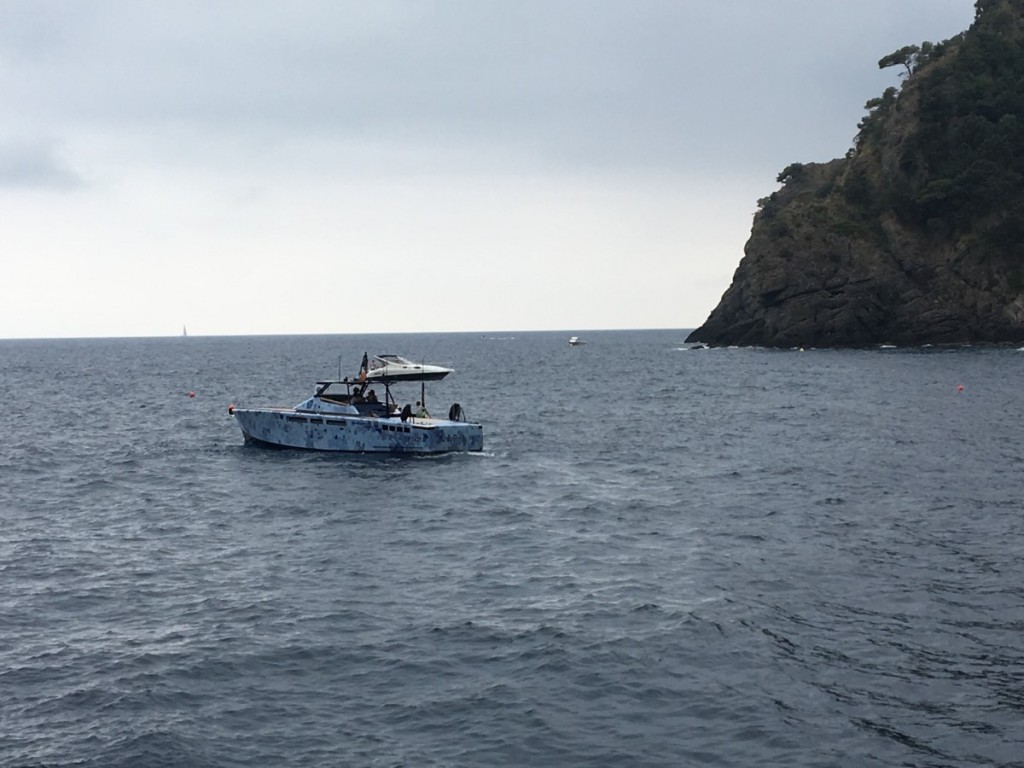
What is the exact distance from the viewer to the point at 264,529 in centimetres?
3272

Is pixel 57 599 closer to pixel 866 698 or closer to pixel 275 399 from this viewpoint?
pixel 866 698

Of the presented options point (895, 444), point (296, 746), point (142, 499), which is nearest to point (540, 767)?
point (296, 746)

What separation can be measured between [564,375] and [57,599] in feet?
324

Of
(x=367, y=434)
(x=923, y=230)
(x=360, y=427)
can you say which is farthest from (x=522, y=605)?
(x=923, y=230)

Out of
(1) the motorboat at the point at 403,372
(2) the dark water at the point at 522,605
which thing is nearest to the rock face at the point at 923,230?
(2) the dark water at the point at 522,605

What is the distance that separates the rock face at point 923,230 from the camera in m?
122

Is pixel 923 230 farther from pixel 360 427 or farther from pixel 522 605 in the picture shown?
pixel 522 605

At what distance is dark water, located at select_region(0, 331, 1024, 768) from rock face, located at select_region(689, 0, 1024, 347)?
256 feet

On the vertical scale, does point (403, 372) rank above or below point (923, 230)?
below

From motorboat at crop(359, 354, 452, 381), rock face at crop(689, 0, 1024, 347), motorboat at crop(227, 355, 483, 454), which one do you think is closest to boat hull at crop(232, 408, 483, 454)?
motorboat at crop(227, 355, 483, 454)

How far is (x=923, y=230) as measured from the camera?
12900 cm

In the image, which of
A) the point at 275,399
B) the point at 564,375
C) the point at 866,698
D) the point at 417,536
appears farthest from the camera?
the point at 564,375

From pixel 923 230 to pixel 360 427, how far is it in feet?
337

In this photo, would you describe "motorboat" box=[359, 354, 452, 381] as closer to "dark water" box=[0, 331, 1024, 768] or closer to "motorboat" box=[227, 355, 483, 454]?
"motorboat" box=[227, 355, 483, 454]
